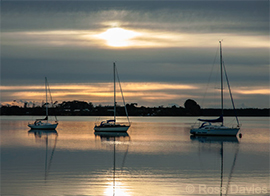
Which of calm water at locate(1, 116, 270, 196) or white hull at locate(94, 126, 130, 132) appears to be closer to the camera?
calm water at locate(1, 116, 270, 196)

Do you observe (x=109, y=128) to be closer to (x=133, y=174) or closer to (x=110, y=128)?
(x=110, y=128)

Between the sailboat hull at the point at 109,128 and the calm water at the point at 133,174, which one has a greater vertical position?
the sailboat hull at the point at 109,128

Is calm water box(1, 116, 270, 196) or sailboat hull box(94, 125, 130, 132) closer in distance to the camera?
calm water box(1, 116, 270, 196)

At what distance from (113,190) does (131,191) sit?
82 centimetres

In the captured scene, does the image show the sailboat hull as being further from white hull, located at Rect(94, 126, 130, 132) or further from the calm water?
the calm water

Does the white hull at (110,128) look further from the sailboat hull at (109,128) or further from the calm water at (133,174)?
the calm water at (133,174)

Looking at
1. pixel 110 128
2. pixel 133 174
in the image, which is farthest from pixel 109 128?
pixel 133 174

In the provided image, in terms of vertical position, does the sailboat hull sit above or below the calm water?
above

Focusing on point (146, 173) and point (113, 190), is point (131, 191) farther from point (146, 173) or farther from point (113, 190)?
point (146, 173)

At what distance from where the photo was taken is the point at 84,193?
17.4 m

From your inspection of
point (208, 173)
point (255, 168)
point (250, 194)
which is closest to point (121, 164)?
point (208, 173)

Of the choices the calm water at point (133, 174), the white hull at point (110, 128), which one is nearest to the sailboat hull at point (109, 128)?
the white hull at point (110, 128)

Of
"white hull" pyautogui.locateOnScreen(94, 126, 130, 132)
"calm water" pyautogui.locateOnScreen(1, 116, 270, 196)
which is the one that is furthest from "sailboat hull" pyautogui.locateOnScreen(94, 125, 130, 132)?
"calm water" pyautogui.locateOnScreen(1, 116, 270, 196)

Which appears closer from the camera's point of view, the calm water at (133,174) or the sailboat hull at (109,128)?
the calm water at (133,174)
